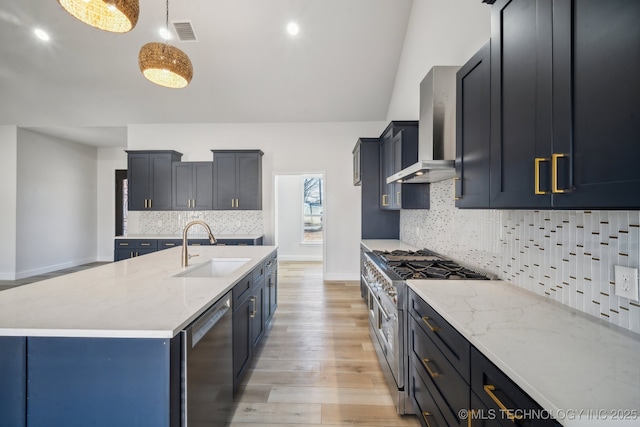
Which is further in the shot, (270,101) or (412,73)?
(270,101)

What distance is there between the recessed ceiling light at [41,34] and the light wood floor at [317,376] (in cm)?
533

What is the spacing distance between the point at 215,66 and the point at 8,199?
16.3ft

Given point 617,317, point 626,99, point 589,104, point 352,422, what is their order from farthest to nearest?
point 352,422
point 617,317
point 589,104
point 626,99

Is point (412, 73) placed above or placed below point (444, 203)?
above

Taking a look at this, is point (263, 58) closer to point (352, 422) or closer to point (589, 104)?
point (589, 104)

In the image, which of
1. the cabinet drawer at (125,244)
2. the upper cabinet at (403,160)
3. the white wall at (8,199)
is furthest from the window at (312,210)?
the white wall at (8,199)

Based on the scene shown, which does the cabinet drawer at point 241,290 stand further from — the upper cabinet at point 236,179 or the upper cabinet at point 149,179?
the upper cabinet at point 149,179

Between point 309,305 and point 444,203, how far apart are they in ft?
7.83

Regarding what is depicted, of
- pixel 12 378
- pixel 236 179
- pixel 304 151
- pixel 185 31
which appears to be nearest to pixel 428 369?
pixel 12 378

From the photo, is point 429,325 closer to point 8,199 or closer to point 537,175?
point 537,175

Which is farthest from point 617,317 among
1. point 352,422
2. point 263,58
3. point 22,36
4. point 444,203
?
point 22,36

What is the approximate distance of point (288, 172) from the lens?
18.1 ft

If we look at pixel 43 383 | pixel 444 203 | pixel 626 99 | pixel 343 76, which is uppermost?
pixel 343 76

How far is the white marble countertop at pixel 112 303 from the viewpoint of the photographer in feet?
3.63
